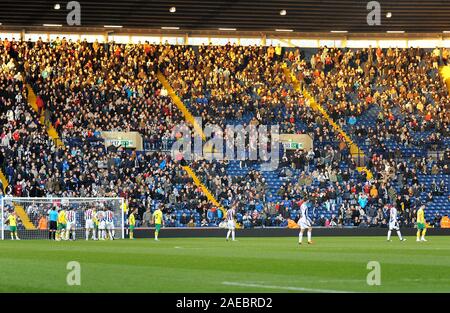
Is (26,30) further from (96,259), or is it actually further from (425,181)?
(96,259)

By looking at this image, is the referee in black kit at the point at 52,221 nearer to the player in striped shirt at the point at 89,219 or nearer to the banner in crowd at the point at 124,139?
Result: the player in striped shirt at the point at 89,219

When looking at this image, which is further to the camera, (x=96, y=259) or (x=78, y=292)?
(x=96, y=259)

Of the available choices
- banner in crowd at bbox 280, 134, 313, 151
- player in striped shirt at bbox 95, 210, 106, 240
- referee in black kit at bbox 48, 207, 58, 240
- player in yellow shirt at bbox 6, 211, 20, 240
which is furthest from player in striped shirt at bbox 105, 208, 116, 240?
banner in crowd at bbox 280, 134, 313, 151

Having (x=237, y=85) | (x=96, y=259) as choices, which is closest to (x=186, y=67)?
(x=237, y=85)

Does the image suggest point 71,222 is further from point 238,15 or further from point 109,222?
point 238,15

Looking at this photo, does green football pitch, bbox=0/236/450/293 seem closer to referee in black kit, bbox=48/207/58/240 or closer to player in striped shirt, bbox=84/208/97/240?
referee in black kit, bbox=48/207/58/240

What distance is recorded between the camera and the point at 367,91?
64.7m

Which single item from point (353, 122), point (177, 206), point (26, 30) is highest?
point (26, 30)

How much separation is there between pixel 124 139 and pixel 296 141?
33.0 ft

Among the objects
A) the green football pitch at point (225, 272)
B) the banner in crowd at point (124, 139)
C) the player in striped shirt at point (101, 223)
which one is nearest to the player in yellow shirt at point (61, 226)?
the player in striped shirt at point (101, 223)

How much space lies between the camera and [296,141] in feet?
198

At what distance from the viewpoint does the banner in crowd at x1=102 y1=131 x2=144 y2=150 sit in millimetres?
57562

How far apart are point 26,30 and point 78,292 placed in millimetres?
51798
